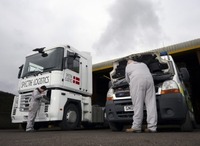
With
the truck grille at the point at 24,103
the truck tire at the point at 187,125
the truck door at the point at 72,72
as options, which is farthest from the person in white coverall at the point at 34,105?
the truck tire at the point at 187,125

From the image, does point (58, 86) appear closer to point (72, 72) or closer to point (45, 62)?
point (72, 72)

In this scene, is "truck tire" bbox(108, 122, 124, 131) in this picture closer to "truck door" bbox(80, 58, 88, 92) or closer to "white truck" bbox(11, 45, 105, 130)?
"white truck" bbox(11, 45, 105, 130)

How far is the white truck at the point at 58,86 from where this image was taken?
203 inches

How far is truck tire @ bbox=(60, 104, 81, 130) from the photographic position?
5218 millimetres

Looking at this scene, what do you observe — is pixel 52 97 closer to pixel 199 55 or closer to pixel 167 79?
pixel 167 79

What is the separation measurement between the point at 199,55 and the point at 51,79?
5.91 meters

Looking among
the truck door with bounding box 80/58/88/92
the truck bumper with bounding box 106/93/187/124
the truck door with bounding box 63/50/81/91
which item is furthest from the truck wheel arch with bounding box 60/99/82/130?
the truck bumper with bounding box 106/93/187/124

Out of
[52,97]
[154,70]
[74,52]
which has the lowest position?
[52,97]

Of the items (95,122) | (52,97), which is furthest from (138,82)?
(95,122)

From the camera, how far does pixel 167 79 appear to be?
12.3 feet

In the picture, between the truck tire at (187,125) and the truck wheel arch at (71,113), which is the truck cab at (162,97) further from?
the truck wheel arch at (71,113)

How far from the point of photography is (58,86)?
5266mm
